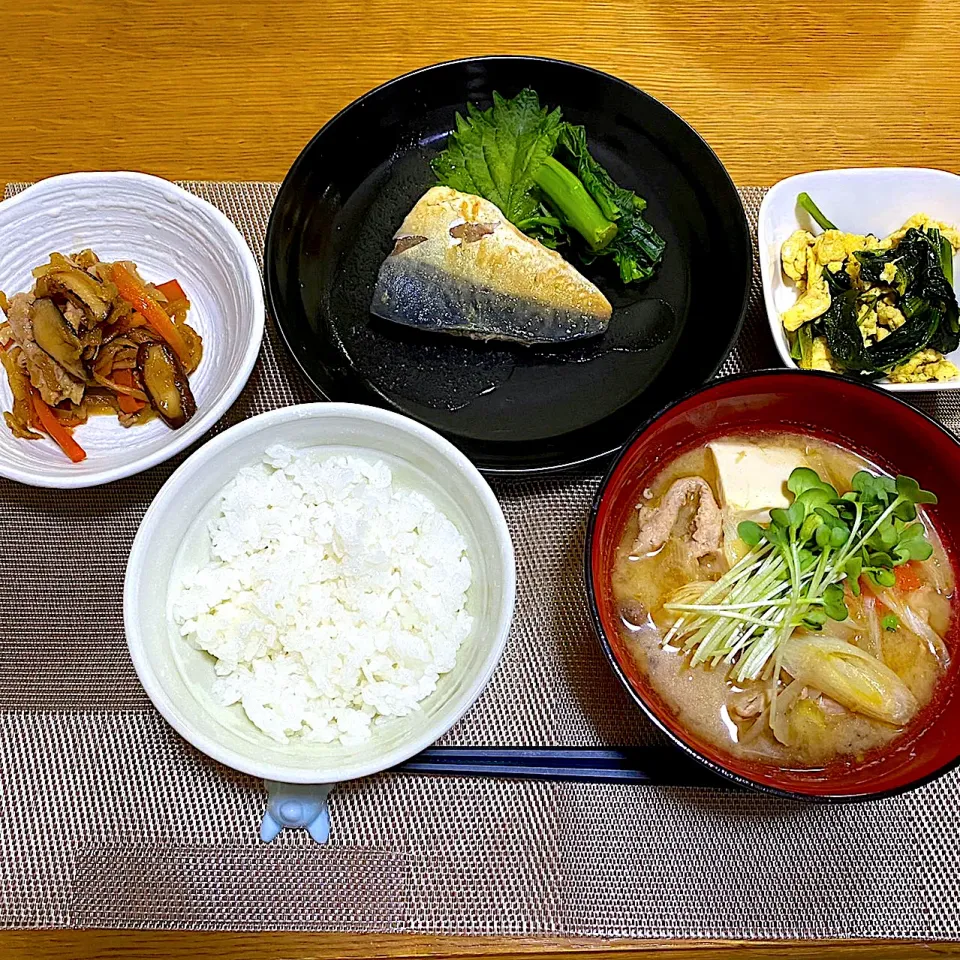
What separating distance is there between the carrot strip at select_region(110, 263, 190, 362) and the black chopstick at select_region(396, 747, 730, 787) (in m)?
1.00

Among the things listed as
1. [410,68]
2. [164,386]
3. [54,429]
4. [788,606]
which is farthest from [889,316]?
[54,429]

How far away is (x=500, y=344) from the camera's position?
183cm

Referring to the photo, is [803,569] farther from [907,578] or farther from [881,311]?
[881,311]

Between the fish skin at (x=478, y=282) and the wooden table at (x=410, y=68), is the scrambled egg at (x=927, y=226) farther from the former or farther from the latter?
the fish skin at (x=478, y=282)

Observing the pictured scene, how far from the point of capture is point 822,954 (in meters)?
1.56

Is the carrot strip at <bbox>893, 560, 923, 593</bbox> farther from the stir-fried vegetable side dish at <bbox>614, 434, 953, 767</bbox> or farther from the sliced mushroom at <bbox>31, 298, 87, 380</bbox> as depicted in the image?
the sliced mushroom at <bbox>31, 298, 87, 380</bbox>

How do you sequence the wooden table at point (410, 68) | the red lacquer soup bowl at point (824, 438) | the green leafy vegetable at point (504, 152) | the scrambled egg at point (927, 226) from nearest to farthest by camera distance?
1. the red lacquer soup bowl at point (824, 438)
2. the scrambled egg at point (927, 226)
3. the green leafy vegetable at point (504, 152)
4. the wooden table at point (410, 68)

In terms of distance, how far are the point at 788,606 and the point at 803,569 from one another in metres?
0.07

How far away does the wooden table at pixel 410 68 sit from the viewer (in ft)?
6.46

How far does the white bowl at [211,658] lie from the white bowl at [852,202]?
0.79 m

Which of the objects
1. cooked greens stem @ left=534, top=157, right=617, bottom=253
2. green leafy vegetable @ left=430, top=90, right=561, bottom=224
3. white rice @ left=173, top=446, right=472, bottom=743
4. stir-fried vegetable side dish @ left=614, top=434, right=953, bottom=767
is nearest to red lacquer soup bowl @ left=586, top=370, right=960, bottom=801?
stir-fried vegetable side dish @ left=614, top=434, right=953, bottom=767

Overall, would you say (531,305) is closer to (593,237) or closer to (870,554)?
(593,237)

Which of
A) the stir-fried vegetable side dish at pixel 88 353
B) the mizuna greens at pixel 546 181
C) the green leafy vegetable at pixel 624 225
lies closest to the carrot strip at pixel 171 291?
the stir-fried vegetable side dish at pixel 88 353

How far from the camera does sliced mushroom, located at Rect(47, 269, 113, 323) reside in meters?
1.68
